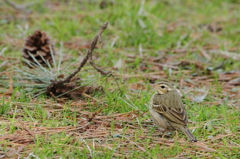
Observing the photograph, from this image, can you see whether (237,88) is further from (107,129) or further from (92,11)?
(92,11)

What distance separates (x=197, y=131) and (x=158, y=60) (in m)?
2.60

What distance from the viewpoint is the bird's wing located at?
162 inches

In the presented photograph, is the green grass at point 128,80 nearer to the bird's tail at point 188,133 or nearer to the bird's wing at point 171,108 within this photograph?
the bird's tail at point 188,133

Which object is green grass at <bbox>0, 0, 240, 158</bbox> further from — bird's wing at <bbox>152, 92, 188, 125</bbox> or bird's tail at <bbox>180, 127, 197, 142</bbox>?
bird's wing at <bbox>152, 92, 188, 125</bbox>

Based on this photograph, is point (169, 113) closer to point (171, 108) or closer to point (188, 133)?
point (171, 108)

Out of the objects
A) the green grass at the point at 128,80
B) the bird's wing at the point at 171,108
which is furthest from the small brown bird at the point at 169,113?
the green grass at the point at 128,80

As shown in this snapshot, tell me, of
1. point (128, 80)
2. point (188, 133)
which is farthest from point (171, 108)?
point (128, 80)

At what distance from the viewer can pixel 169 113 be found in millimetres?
4254

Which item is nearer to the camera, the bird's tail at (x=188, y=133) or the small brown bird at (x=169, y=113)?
the bird's tail at (x=188, y=133)

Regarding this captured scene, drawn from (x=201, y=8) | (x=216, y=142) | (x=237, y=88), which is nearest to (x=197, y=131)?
(x=216, y=142)

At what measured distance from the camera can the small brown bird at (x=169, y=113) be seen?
13.4 feet

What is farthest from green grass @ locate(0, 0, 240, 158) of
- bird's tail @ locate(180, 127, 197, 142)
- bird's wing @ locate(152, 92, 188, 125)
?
bird's wing @ locate(152, 92, 188, 125)

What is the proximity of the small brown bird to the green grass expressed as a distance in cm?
12

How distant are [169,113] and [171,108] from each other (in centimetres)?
6
